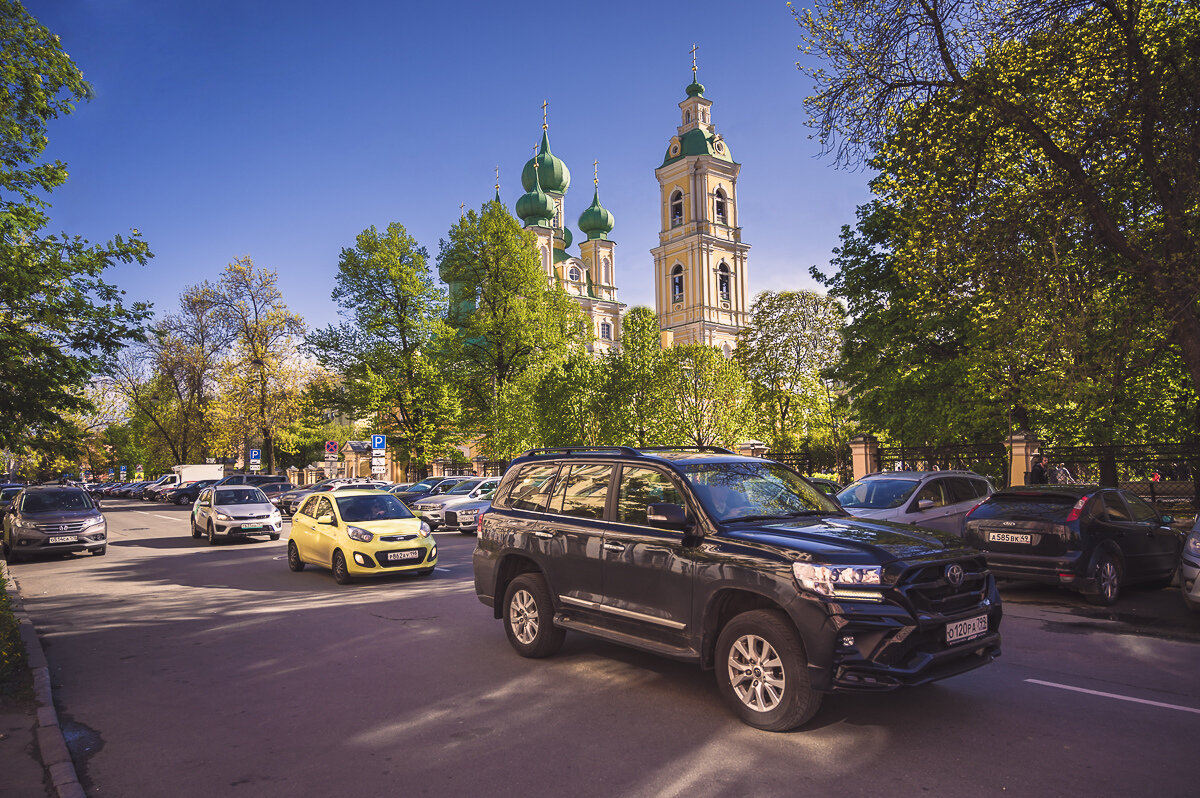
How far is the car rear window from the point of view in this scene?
9.66 meters

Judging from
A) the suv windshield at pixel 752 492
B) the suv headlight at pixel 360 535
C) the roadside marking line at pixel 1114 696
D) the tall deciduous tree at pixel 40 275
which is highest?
the tall deciduous tree at pixel 40 275

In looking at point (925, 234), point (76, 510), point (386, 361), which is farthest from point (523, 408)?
point (925, 234)

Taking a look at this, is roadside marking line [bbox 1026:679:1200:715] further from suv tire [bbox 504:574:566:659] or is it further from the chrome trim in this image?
suv tire [bbox 504:574:566:659]

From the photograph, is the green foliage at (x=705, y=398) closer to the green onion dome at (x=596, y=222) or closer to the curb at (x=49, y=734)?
the curb at (x=49, y=734)

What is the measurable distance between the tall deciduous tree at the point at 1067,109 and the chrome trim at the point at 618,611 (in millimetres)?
10734

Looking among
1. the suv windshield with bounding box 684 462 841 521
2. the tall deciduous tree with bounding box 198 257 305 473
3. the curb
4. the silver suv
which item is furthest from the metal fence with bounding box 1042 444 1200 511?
the tall deciduous tree with bounding box 198 257 305 473

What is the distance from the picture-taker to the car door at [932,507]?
1194cm

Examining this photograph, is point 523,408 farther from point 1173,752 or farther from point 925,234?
point 1173,752

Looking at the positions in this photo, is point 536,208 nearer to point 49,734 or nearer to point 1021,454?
point 1021,454

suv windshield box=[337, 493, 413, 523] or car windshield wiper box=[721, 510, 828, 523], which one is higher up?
car windshield wiper box=[721, 510, 828, 523]

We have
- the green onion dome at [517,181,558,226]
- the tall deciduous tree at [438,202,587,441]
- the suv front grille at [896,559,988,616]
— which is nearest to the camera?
the suv front grille at [896,559,988,616]

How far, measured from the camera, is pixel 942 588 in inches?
197

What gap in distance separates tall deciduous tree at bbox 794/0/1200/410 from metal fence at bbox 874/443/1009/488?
6.04m

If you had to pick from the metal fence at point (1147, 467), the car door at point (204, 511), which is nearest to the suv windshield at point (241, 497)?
the car door at point (204, 511)
